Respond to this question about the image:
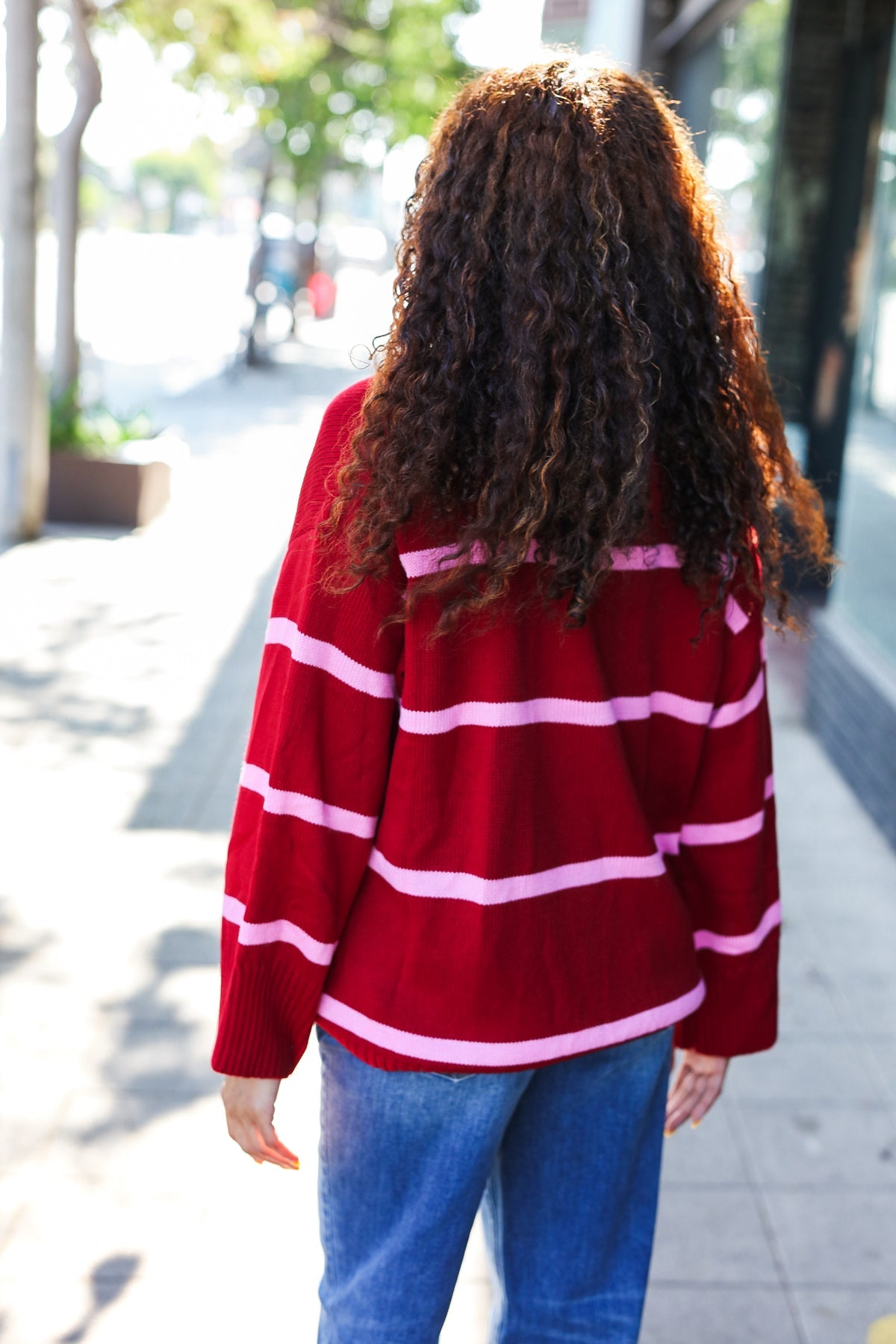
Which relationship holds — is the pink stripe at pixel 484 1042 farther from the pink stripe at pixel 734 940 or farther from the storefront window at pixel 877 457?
the storefront window at pixel 877 457

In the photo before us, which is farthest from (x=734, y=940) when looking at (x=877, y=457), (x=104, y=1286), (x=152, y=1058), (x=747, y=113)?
(x=747, y=113)

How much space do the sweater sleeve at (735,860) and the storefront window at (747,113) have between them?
720 centimetres

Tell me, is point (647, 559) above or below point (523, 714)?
above

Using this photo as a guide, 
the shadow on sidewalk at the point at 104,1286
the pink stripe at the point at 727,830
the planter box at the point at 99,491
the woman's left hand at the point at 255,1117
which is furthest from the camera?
the planter box at the point at 99,491

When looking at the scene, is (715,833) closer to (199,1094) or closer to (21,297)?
(199,1094)

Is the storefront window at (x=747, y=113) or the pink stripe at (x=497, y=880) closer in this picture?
the pink stripe at (x=497, y=880)

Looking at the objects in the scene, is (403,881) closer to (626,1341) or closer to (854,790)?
(626,1341)

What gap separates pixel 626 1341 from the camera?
1722 mm

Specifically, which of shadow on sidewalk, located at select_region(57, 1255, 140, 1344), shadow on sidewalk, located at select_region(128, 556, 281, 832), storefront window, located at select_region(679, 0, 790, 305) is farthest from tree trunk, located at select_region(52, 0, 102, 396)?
shadow on sidewalk, located at select_region(57, 1255, 140, 1344)

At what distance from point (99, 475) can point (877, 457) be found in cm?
525

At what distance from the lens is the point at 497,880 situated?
4.72 ft

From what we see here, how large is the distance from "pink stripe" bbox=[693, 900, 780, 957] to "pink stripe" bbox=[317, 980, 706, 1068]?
0.63ft

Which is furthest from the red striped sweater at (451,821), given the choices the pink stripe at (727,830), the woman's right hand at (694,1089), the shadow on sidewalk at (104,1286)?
the shadow on sidewalk at (104,1286)

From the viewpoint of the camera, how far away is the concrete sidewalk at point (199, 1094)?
8.30 feet
